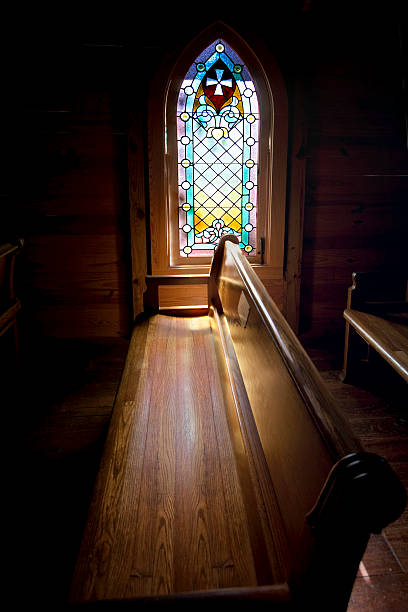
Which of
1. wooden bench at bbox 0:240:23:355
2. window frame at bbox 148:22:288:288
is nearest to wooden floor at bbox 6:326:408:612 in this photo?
wooden bench at bbox 0:240:23:355

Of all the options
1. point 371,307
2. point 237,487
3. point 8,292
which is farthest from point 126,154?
point 237,487

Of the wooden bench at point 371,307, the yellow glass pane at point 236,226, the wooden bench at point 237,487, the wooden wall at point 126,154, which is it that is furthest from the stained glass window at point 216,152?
the wooden bench at point 237,487

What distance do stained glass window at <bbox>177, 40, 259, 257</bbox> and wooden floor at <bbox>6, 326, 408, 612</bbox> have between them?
3.60ft

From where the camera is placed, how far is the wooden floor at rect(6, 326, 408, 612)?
1.51 m

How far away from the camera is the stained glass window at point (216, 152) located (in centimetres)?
330

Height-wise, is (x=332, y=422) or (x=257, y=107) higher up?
(x=257, y=107)

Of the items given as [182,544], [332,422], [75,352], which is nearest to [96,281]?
[75,352]

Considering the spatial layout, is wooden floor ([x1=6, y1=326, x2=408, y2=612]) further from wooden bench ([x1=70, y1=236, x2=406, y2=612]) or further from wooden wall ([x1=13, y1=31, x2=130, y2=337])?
wooden bench ([x1=70, y1=236, x2=406, y2=612])

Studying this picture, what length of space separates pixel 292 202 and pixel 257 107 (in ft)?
2.43

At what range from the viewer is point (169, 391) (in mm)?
1809

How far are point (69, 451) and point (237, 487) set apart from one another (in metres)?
1.18

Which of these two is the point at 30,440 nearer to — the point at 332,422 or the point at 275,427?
the point at 275,427

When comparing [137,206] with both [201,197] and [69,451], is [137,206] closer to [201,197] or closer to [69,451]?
[201,197]

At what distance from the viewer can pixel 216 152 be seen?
3.42 m
